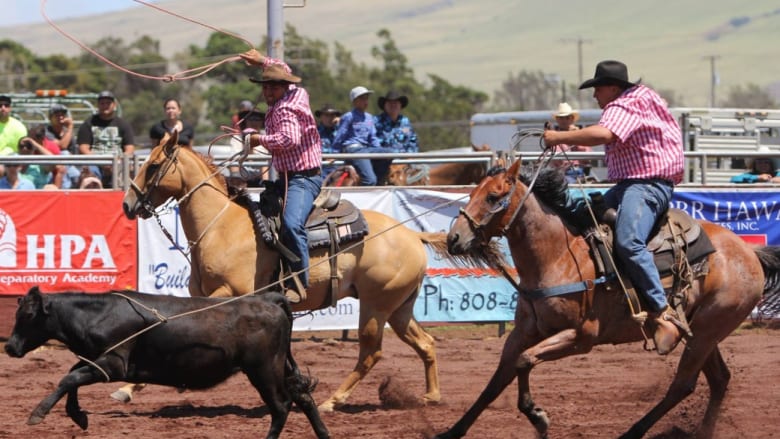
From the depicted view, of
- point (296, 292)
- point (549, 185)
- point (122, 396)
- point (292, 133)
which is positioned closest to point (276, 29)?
point (292, 133)

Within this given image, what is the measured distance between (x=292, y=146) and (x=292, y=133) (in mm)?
105

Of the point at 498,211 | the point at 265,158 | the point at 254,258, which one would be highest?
the point at 265,158

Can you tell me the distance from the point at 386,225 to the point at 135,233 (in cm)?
351

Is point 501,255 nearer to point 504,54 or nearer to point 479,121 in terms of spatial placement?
point 479,121

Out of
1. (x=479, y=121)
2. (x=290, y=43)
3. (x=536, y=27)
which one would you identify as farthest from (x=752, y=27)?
(x=479, y=121)

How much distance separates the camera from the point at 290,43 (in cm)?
6488

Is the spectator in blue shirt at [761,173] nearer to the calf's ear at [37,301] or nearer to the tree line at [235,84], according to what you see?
the calf's ear at [37,301]

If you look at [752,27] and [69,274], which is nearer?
[69,274]

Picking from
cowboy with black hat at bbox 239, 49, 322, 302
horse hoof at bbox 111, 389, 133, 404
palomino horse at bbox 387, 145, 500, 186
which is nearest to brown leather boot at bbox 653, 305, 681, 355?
cowboy with black hat at bbox 239, 49, 322, 302

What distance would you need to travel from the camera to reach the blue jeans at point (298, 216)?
29.0 ft

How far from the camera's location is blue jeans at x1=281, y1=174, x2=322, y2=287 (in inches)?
348

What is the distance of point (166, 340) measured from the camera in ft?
23.5

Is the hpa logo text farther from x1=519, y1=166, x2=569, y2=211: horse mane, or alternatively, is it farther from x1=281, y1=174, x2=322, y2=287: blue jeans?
x1=519, y1=166, x2=569, y2=211: horse mane

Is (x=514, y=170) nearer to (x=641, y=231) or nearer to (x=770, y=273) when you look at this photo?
(x=641, y=231)
